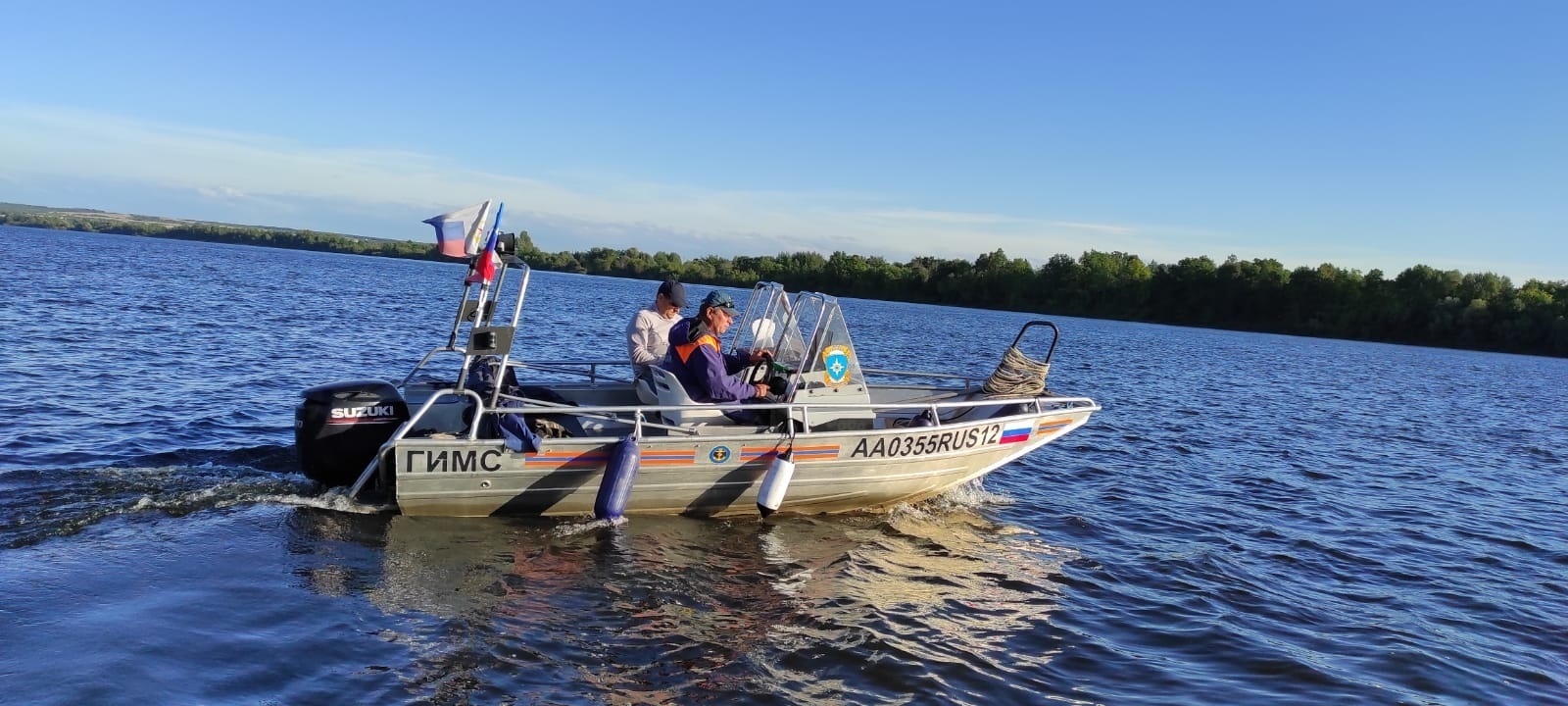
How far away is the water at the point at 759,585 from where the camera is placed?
6508mm

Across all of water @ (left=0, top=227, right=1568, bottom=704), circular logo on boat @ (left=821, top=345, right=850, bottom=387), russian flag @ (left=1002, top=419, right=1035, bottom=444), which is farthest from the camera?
russian flag @ (left=1002, top=419, right=1035, bottom=444)

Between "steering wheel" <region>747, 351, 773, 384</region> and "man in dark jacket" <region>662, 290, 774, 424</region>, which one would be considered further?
"steering wheel" <region>747, 351, 773, 384</region>

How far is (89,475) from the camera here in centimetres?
980

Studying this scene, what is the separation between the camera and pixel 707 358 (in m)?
10.0

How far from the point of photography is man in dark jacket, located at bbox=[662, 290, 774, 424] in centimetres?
1002

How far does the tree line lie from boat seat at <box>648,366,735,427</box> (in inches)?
3069

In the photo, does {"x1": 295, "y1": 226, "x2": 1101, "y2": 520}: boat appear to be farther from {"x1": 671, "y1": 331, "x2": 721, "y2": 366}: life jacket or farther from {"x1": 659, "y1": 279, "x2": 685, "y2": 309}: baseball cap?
{"x1": 659, "y1": 279, "x2": 685, "y2": 309}: baseball cap

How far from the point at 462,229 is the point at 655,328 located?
8.49 feet

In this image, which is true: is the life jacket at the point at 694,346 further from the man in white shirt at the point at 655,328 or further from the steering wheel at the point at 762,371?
the steering wheel at the point at 762,371

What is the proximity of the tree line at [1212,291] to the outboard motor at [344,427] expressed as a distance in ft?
259

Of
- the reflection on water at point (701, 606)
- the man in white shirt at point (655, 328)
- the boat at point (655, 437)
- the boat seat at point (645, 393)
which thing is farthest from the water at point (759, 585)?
the man in white shirt at point (655, 328)

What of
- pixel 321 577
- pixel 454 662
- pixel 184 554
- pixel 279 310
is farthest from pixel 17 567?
pixel 279 310

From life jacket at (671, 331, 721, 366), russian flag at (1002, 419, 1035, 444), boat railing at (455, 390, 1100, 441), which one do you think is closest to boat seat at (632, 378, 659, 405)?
boat railing at (455, 390, 1100, 441)

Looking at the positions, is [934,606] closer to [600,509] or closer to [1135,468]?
[600,509]
